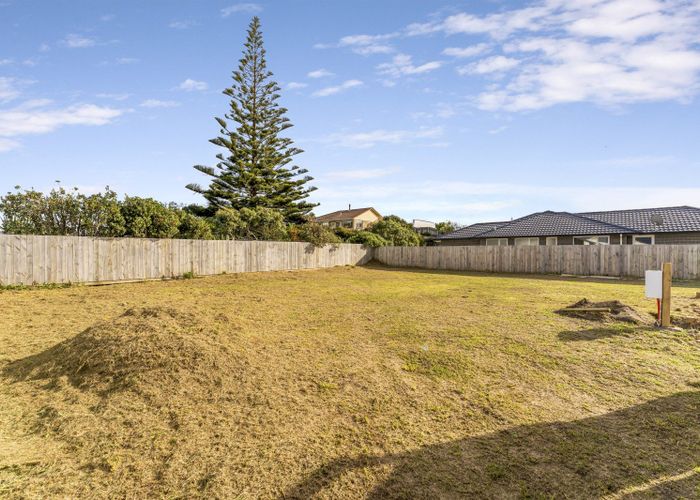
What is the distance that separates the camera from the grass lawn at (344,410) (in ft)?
8.39

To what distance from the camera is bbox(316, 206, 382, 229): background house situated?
162 feet

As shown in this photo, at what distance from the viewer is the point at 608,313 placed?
7.53 metres

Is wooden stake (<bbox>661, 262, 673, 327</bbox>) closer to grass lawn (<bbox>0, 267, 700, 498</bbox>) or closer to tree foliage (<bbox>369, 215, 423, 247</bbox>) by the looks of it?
grass lawn (<bbox>0, 267, 700, 498</bbox>)

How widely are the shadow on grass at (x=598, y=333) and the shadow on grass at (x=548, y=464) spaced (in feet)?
9.32

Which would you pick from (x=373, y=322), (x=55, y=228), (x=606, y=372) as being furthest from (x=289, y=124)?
(x=606, y=372)

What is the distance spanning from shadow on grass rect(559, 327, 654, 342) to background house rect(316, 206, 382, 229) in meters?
41.1

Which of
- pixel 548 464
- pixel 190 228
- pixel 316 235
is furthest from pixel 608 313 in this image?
pixel 316 235

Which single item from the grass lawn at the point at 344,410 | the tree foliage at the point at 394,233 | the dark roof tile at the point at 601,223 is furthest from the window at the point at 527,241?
the grass lawn at the point at 344,410

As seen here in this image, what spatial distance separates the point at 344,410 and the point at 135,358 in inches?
93.4

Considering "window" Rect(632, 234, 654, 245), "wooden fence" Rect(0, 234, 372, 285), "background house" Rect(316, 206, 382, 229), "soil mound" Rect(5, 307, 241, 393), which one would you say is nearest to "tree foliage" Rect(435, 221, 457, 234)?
"background house" Rect(316, 206, 382, 229)

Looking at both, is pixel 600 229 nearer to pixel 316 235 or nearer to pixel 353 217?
pixel 316 235

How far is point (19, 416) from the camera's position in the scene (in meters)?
3.47

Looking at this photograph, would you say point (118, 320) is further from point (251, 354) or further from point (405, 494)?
point (405, 494)

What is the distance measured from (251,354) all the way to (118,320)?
71.7 inches
